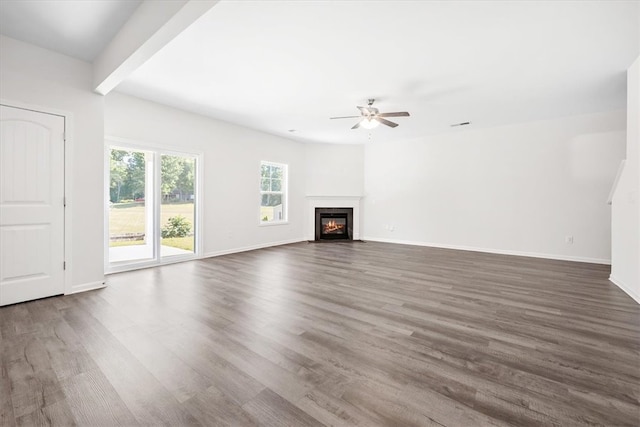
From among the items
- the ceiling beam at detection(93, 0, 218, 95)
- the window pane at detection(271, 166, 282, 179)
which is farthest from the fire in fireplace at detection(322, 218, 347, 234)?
the ceiling beam at detection(93, 0, 218, 95)

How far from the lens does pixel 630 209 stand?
3.30 meters

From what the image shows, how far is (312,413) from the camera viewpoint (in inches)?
53.9

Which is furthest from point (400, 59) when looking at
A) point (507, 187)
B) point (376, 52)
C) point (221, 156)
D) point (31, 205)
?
point (31, 205)

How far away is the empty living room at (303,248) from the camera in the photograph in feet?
5.19

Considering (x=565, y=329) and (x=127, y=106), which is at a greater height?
(x=127, y=106)

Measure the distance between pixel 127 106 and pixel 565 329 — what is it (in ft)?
19.7

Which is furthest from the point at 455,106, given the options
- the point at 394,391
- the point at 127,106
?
the point at 127,106

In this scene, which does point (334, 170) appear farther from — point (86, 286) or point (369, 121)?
point (86, 286)

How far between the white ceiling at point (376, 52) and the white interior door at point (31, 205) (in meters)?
0.91

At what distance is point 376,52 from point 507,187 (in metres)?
4.58

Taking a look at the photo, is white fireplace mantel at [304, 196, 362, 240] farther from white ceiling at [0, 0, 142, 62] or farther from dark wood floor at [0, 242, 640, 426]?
white ceiling at [0, 0, 142, 62]

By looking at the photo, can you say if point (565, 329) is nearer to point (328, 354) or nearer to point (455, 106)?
point (328, 354)

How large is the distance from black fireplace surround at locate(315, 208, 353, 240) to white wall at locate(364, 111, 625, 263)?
832 millimetres

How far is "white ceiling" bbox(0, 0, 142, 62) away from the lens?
7.62 ft
